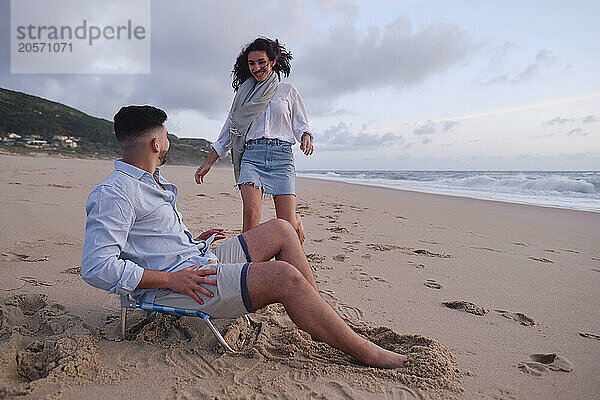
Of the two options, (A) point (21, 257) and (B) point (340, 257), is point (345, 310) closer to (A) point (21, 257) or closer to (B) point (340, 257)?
(B) point (340, 257)

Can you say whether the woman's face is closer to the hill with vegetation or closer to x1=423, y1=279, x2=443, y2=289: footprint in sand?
x1=423, y1=279, x2=443, y2=289: footprint in sand

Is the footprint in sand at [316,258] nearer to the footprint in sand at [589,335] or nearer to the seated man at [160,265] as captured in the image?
the seated man at [160,265]

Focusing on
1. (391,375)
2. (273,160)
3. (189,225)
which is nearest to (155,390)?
(391,375)

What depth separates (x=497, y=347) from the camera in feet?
7.06

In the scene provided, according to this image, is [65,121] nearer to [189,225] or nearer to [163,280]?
[189,225]

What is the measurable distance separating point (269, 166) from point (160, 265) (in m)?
1.60

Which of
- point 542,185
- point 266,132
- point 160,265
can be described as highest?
point 266,132

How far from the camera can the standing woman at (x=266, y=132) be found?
323 centimetres

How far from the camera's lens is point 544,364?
199 centimetres

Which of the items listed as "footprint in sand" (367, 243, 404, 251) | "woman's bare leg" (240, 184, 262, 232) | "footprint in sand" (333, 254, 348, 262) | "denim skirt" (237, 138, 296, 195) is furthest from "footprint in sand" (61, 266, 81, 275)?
"footprint in sand" (367, 243, 404, 251)

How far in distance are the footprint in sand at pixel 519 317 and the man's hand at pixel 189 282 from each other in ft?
6.60

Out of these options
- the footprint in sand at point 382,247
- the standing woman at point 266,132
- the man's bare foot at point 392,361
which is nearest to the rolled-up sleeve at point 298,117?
the standing woman at point 266,132

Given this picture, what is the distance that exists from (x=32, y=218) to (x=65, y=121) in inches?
1591

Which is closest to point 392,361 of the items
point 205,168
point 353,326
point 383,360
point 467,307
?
point 383,360
